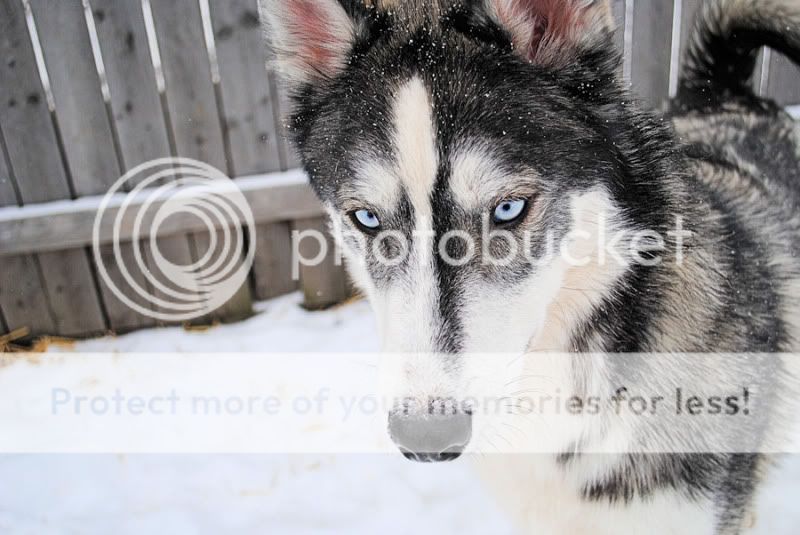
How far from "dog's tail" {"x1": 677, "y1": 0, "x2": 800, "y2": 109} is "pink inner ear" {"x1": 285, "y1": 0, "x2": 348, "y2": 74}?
1542 mm

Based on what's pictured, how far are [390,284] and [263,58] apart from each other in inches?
82.5

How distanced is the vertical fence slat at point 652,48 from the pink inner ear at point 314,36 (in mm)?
2169

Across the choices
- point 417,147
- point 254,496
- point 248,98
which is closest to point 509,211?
point 417,147

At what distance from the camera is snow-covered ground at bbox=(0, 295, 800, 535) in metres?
2.35

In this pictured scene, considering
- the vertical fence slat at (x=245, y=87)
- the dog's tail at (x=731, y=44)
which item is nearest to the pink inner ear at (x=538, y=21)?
the dog's tail at (x=731, y=44)

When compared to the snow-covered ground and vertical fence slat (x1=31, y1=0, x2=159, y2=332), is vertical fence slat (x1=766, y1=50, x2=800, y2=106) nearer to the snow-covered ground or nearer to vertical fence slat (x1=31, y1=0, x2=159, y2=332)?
the snow-covered ground

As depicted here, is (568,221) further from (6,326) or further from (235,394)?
(6,326)

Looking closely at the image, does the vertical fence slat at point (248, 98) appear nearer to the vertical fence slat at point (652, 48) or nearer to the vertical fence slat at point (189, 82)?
the vertical fence slat at point (189, 82)

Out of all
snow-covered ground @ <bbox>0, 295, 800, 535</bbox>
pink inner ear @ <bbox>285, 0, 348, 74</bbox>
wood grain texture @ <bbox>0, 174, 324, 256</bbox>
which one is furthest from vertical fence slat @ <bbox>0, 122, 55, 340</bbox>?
pink inner ear @ <bbox>285, 0, 348, 74</bbox>

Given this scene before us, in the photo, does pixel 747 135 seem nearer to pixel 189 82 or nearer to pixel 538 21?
pixel 538 21

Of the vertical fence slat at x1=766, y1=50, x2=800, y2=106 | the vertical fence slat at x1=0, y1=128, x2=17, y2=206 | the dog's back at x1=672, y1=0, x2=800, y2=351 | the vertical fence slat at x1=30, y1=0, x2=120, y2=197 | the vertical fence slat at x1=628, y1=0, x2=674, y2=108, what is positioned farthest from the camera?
the vertical fence slat at x1=766, y1=50, x2=800, y2=106

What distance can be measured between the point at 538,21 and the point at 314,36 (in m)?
0.54

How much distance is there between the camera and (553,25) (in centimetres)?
138

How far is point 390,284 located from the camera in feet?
4.60
